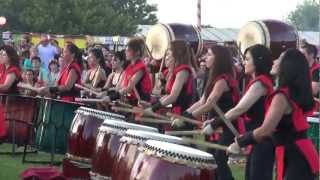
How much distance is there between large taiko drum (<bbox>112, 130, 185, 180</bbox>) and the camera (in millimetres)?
5922

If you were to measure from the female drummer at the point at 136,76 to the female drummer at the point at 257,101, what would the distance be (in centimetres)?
273

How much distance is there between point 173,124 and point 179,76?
2.96ft

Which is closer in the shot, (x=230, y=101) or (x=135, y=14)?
(x=230, y=101)

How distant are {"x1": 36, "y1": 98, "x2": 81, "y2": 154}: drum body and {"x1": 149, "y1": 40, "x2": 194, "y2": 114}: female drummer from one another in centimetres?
215

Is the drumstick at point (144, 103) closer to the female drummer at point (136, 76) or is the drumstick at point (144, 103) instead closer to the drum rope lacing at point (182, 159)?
the female drummer at point (136, 76)

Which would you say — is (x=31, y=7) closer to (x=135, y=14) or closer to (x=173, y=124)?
(x=135, y=14)

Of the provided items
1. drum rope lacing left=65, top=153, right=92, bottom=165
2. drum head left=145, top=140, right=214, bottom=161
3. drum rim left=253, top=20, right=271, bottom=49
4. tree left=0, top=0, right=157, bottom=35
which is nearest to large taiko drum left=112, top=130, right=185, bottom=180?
drum head left=145, top=140, right=214, bottom=161

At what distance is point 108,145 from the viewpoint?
7.07 m

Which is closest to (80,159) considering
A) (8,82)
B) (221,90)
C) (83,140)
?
(83,140)

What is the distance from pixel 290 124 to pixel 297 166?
12.7 inches

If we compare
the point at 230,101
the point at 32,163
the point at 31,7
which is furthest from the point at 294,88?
the point at 31,7

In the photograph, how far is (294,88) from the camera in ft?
18.7

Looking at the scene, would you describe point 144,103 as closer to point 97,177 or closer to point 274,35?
point 97,177

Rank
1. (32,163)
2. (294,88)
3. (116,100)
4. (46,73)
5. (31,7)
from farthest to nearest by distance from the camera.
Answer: (31,7)
(46,73)
(32,163)
(116,100)
(294,88)
